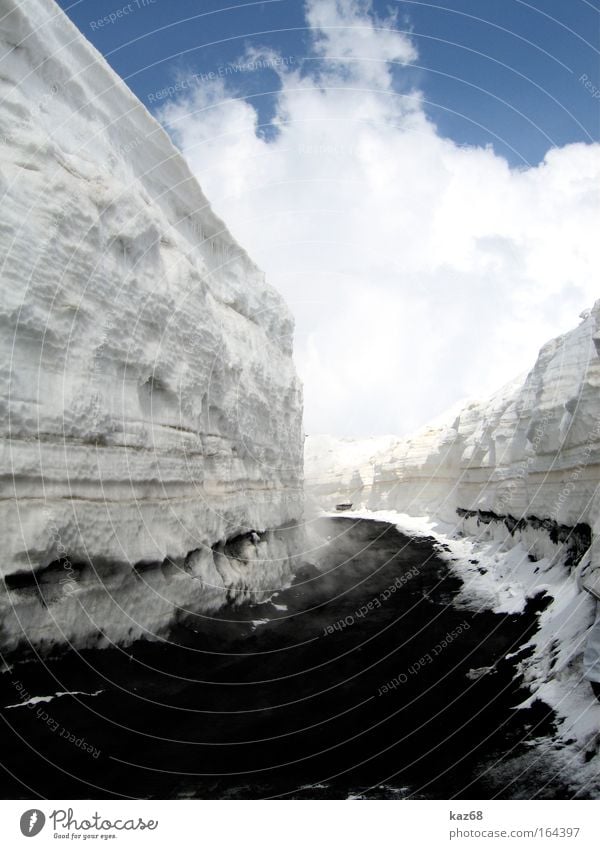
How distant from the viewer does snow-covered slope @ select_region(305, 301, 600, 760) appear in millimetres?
9227

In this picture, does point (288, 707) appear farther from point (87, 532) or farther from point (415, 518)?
point (415, 518)

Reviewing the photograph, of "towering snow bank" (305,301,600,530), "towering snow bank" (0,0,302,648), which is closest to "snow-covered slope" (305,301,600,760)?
"towering snow bank" (305,301,600,530)

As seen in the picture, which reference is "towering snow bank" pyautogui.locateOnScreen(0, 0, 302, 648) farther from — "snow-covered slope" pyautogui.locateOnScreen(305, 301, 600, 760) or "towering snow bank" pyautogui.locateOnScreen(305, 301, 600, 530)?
"towering snow bank" pyautogui.locateOnScreen(305, 301, 600, 530)

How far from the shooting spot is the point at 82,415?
9445 mm

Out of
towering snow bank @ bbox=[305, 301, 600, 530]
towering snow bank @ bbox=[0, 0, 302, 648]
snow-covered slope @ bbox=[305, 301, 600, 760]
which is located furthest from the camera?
towering snow bank @ bbox=[305, 301, 600, 530]

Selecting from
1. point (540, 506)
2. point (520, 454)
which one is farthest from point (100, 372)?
point (520, 454)

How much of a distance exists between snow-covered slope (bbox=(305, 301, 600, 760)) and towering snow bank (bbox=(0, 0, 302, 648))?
747 cm

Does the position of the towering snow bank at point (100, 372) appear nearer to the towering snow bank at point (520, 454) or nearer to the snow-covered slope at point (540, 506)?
the snow-covered slope at point (540, 506)

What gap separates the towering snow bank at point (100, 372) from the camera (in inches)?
329

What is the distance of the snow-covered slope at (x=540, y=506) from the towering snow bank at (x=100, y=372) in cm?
747

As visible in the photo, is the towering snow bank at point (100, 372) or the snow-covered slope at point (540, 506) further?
the snow-covered slope at point (540, 506)

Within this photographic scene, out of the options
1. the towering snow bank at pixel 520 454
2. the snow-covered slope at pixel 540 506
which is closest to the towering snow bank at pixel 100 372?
the snow-covered slope at pixel 540 506

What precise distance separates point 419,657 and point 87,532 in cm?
Result: 730

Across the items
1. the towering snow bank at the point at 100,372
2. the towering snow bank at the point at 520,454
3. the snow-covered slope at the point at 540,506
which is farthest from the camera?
the towering snow bank at the point at 520,454
